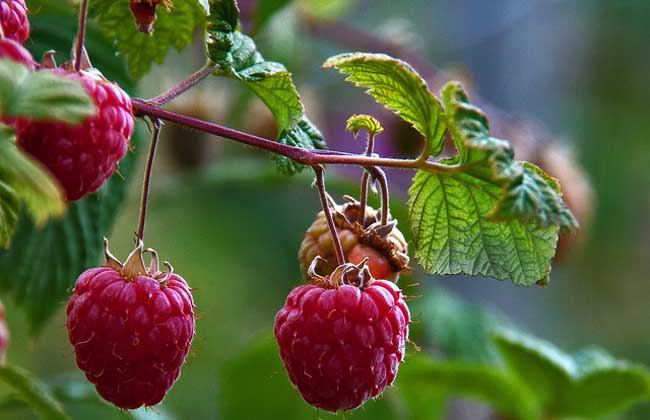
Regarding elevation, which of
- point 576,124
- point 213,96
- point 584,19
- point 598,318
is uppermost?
point 213,96

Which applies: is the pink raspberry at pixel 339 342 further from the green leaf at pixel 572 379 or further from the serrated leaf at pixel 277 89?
the green leaf at pixel 572 379

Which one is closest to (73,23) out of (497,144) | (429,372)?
(497,144)

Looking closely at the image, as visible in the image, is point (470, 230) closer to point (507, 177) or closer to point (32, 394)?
point (507, 177)

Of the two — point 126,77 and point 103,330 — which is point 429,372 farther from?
point 103,330

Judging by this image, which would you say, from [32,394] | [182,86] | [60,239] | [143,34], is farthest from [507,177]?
[60,239]

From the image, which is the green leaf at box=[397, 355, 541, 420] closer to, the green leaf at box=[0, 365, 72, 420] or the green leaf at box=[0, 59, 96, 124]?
the green leaf at box=[0, 365, 72, 420]
